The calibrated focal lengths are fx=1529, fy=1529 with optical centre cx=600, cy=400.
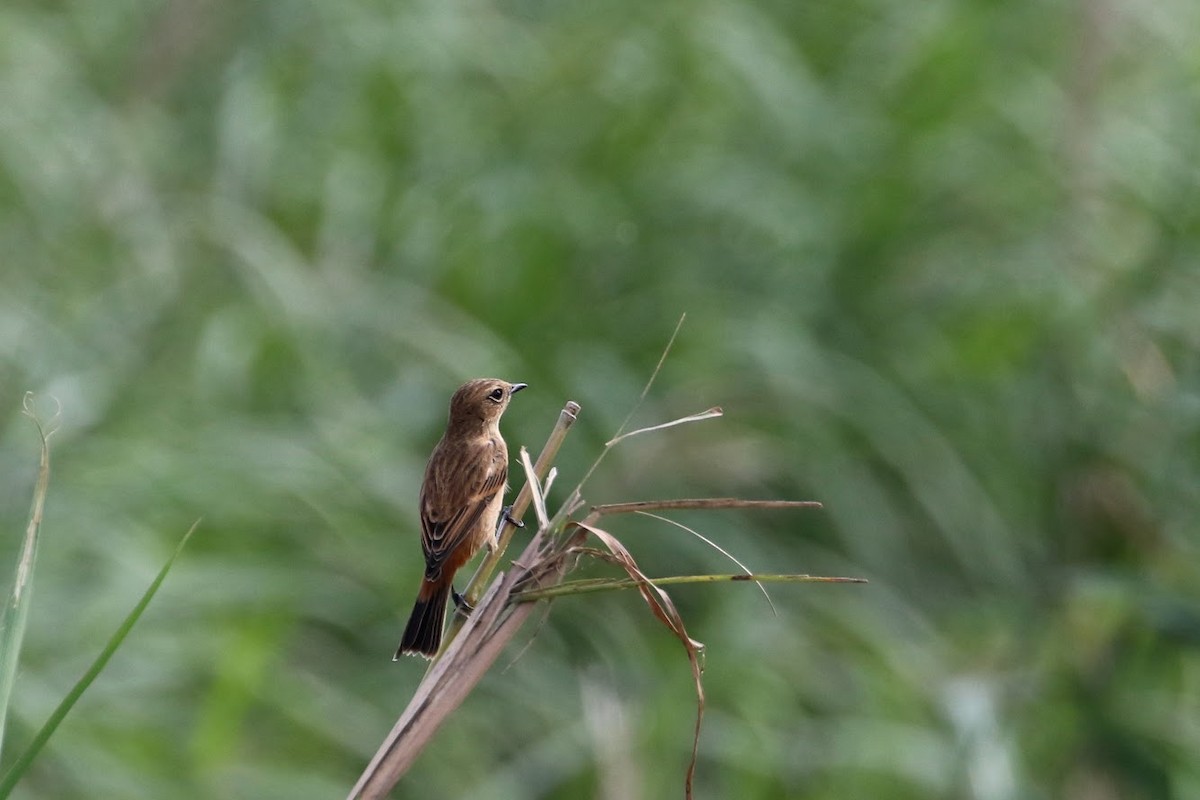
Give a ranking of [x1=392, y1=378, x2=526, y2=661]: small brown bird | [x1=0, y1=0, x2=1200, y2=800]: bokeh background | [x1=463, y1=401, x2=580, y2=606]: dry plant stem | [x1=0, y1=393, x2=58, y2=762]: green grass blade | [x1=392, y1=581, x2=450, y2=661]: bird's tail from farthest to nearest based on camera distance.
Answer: [x1=0, y1=0, x2=1200, y2=800]: bokeh background → [x1=392, y1=378, x2=526, y2=661]: small brown bird → [x1=392, y1=581, x2=450, y2=661]: bird's tail → [x1=463, y1=401, x2=580, y2=606]: dry plant stem → [x1=0, y1=393, x2=58, y2=762]: green grass blade

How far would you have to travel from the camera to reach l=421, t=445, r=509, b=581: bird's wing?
1.92 m

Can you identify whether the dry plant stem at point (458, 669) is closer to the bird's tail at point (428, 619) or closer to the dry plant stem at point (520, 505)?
the dry plant stem at point (520, 505)

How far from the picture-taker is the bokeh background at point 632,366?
3.65 meters

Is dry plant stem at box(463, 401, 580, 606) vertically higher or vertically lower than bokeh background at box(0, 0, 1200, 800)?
higher

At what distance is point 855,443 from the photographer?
4539 millimetres

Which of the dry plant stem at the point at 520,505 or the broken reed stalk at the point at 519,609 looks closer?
the broken reed stalk at the point at 519,609

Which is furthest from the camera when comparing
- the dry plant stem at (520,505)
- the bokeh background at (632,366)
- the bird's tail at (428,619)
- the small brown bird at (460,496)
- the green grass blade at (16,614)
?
the bokeh background at (632,366)

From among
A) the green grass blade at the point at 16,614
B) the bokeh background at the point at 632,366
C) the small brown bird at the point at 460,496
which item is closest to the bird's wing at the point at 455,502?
the small brown bird at the point at 460,496

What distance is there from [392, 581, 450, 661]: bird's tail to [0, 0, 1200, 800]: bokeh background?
1.14 meters

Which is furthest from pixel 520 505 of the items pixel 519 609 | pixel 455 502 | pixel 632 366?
pixel 632 366

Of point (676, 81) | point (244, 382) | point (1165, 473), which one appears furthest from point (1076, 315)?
point (244, 382)

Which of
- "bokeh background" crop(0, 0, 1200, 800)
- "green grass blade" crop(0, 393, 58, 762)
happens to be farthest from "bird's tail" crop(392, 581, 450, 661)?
"bokeh background" crop(0, 0, 1200, 800)

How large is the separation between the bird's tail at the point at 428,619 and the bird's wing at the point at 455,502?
1.2 inches

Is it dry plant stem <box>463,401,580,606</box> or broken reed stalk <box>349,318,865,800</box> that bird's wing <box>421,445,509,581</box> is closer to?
dry plant stem <box>463,401,580,606</box>
